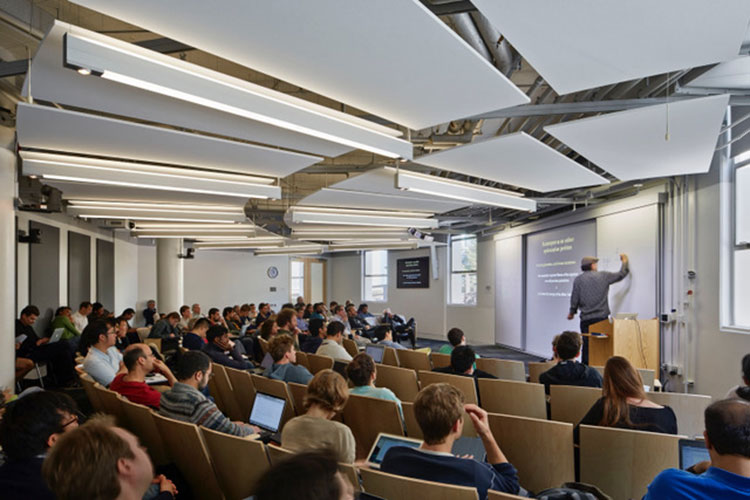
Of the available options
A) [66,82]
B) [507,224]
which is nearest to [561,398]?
[66,82]

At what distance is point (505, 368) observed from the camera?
5473mm

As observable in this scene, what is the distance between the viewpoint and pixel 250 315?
43.1ft

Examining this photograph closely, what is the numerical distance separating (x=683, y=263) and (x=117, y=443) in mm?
7523

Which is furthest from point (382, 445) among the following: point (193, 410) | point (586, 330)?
point (586, 330)

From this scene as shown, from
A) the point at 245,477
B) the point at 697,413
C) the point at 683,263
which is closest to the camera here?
the point at 245,477

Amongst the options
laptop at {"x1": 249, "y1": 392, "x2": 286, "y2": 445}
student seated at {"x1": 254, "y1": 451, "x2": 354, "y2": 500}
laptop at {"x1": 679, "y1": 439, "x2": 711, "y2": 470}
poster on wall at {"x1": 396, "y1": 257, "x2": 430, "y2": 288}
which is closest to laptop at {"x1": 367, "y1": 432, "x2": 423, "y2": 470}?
laptop at {"x1": 249, "y1": 392, "x2": 286, "y2": 445}

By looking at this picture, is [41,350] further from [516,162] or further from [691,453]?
[691,453]

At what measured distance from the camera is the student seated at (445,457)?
204 cm

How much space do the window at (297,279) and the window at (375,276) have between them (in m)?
2.57

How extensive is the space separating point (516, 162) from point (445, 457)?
4.12m

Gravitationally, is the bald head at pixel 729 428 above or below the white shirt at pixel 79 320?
above

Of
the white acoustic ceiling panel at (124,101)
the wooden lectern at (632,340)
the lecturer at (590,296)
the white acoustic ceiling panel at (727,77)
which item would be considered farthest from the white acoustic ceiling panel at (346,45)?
the lecturer at (590,296)

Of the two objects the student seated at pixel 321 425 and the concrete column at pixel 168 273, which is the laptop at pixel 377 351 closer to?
the student seated at pixel 321 425

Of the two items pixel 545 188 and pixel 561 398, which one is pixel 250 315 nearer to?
pixel 545 188
